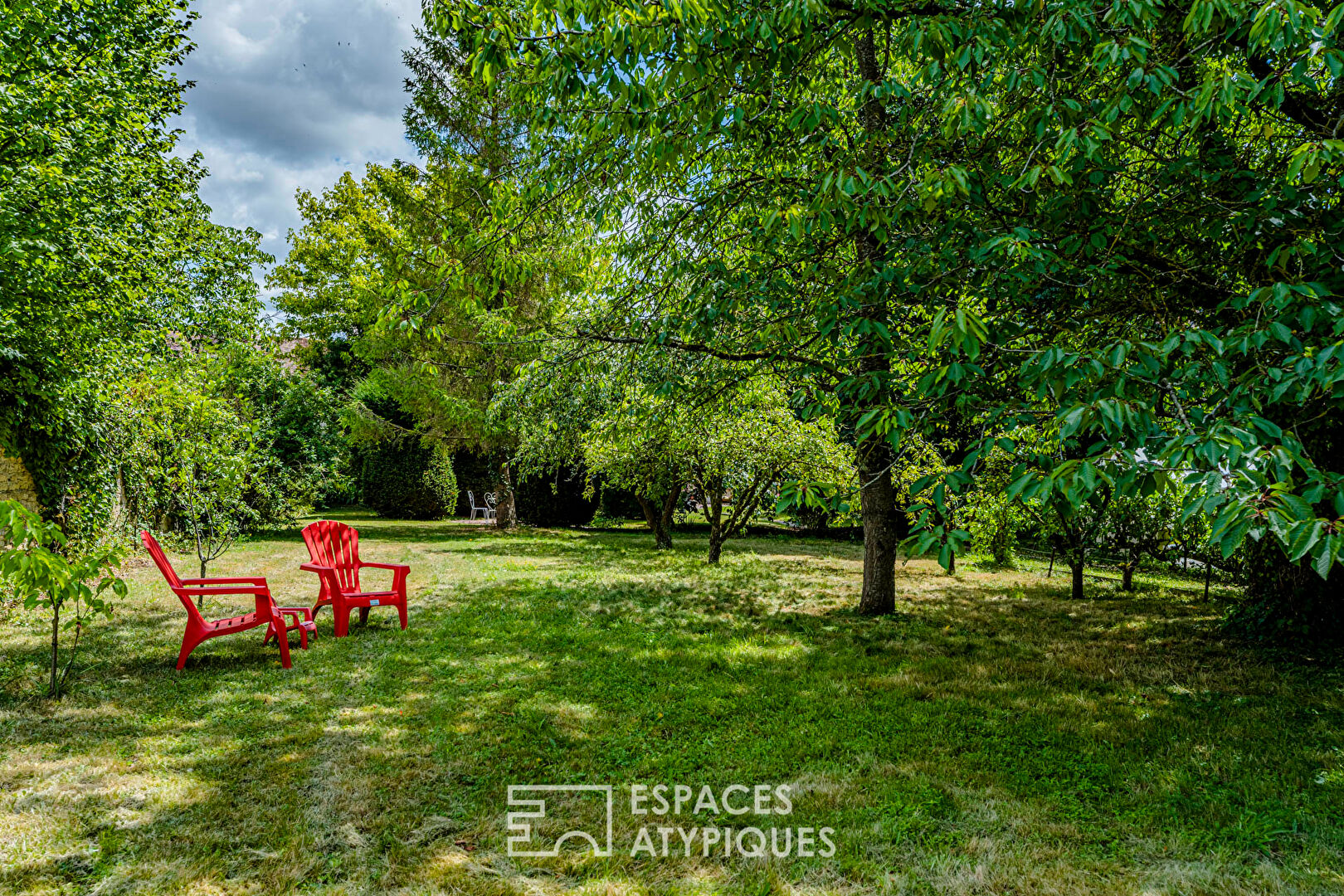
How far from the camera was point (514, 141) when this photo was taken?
45.2ft

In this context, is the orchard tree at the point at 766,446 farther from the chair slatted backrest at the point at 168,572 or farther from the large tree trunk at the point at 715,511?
the chair slatted backrest at the point at 168,572

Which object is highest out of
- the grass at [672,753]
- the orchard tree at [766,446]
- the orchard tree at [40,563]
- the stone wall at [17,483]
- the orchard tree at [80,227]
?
the orchard tree at [80,227]

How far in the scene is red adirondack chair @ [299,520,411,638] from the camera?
5.75m

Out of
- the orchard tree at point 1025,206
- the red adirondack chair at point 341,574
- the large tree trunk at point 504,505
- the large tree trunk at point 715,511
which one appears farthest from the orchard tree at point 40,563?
the large tree trunk at point 504,505

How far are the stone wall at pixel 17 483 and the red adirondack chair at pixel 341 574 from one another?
327cm

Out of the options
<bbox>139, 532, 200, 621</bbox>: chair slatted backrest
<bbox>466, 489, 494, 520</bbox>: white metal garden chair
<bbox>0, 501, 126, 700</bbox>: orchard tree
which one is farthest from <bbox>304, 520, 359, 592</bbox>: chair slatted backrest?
<bbox>466, 489, 494, 520</bbox>: white metal garden chair

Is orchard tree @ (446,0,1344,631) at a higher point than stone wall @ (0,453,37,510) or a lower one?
higher

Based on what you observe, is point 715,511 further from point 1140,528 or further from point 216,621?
point 216,621

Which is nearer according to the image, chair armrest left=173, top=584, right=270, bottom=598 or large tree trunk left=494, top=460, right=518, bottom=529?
chair armrest left=173, top=584, right=270, bottom=598

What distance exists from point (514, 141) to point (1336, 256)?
13.7 metres

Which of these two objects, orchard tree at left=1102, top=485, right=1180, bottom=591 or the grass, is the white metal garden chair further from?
orchard tree at left=1102, top=485, right=1180, bottom=591

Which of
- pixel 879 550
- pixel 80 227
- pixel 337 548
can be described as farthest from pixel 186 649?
pixel 879 550

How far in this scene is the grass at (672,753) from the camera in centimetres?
250

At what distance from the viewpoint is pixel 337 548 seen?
619 cm
